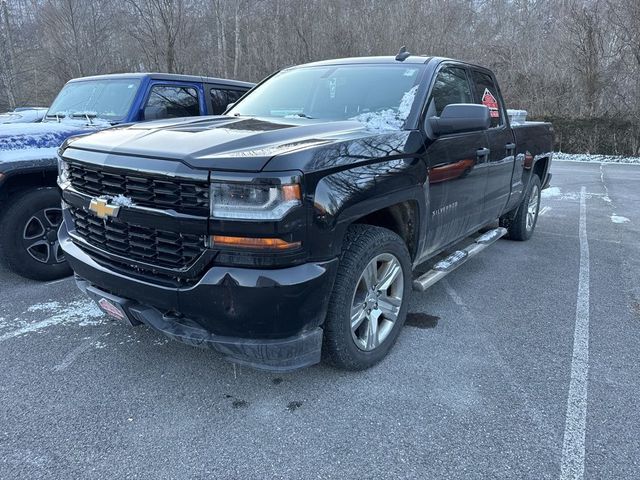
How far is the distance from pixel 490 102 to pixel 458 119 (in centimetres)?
186

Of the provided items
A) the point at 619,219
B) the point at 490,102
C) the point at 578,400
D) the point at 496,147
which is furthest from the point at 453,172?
the point at 619,219

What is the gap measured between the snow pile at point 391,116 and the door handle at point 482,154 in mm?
967

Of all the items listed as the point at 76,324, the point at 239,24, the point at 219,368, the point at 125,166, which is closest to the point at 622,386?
the point at 219,368

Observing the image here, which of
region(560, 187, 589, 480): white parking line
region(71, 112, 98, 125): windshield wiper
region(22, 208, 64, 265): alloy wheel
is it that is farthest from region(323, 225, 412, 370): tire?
region(71, 112, 98, 125): windshield wiper

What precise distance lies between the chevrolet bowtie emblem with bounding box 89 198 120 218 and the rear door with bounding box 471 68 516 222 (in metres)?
3.23

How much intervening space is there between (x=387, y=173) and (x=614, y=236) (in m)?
5.26

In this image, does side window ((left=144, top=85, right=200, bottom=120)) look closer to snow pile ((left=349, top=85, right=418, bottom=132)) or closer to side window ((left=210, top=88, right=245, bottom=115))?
side window ((left=210, top=88, right=245, bottom=115))

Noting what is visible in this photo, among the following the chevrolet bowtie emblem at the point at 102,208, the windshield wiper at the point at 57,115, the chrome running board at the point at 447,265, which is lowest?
the chrome running board at the point at 447,265

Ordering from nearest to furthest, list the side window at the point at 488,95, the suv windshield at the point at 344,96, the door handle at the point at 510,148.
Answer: the suv windshield at the point at 344,96 → the side window at the point at 488,95 → the door handle at the point at 510,148

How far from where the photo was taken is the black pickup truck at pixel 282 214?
230cm

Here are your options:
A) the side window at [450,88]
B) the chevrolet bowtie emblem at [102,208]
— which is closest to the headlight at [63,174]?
the chevrolet bowtie emblem at [102,208]

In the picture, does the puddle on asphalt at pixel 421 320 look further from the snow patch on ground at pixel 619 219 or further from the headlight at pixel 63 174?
the snow patch on ground at pixel 619 219

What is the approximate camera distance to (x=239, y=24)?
2350 cm

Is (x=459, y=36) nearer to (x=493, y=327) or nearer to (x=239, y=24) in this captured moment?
(x=239, y=24)
